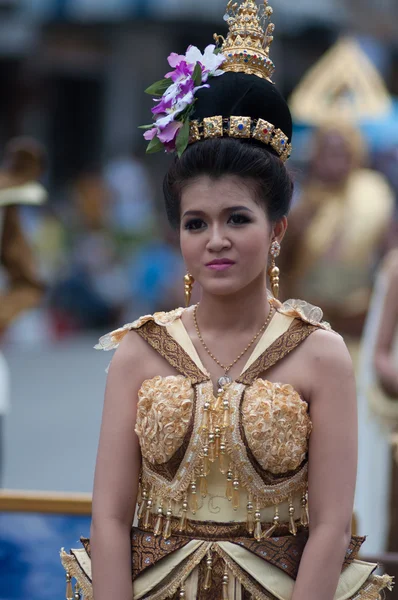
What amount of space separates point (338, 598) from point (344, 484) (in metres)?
0.26

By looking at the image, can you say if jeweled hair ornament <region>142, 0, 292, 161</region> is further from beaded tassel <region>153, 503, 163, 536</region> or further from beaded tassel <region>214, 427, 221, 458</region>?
beaded tassel <region>153, 503, 163, 536</region>

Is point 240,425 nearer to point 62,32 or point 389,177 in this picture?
point 389,177

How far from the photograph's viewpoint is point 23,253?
618 cm

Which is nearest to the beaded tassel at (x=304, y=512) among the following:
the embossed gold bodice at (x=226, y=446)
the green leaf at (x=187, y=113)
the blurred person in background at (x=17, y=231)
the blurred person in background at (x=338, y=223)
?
the embossed gold bodice at (x=226, y=446)

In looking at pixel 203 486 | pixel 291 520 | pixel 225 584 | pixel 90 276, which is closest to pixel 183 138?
pixel 203 486

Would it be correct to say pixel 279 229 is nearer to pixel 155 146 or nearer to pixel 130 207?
pixel 155 146

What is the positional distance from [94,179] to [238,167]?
15.3m

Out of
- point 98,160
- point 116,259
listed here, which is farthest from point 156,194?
point 98,160

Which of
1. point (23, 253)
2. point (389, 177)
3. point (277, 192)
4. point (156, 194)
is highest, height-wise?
point (156, 194)

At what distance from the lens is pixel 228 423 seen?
2605 mm

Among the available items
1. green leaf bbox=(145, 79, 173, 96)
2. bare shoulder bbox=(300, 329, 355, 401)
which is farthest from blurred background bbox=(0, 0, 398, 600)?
green leaf bbox=(145, 79, 173, 96)

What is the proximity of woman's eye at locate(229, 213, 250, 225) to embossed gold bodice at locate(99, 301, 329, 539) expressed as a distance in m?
0.28

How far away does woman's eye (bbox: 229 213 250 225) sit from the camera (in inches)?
104

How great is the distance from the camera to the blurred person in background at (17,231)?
228 inches
